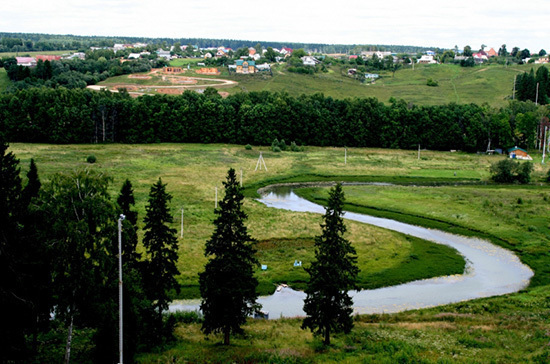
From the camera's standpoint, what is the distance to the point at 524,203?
60.7 m

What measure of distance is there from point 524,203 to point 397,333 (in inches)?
1583

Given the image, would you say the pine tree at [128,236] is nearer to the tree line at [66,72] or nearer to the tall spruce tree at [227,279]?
the tall spruce tree at [227,279]

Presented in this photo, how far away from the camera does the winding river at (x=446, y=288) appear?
35406 millimetres

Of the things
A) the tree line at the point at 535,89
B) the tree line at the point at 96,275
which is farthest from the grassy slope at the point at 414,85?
the tree line at the point at 96,275

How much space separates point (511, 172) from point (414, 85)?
92334mm

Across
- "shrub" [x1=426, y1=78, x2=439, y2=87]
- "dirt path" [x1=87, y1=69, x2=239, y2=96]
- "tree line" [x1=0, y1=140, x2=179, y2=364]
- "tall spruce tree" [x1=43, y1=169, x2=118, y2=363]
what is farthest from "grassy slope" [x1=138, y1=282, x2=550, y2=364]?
"shrub" [x1=426, y1=78, x2=439, y2=87]

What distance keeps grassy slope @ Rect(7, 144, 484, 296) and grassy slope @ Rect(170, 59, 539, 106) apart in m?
48.1

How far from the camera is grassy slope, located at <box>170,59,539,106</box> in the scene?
140250 millimetres

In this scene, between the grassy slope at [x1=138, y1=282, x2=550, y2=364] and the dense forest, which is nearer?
the grassy slope at [x1=138, y1=282, x2=550, y2=364]

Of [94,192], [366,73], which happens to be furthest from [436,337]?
[366,73]

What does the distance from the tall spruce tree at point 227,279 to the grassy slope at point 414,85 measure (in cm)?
11061

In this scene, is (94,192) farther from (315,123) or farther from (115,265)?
(315,123)

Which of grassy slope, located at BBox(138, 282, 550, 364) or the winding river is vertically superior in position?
grassy slope, located at BBox(138, 282, 550, 364)

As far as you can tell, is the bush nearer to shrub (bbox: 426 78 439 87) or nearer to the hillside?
the hillside
